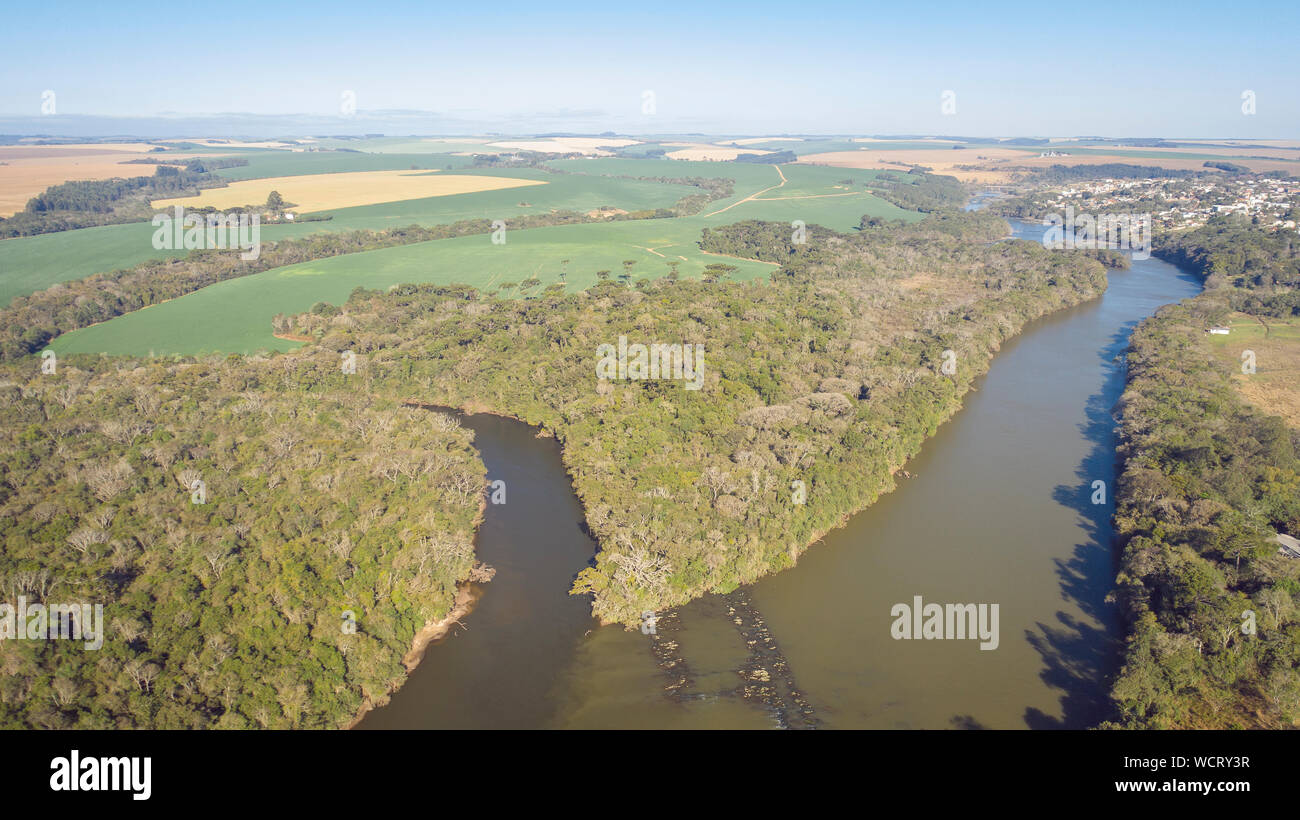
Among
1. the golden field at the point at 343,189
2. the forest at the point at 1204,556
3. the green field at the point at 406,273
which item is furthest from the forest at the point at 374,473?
the golden field at the point at 343,189

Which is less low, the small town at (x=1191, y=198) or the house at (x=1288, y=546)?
the small town at (x=1191, y=198)

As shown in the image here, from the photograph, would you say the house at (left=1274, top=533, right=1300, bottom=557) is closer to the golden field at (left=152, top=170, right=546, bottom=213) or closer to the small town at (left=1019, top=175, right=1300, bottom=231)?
the small town at (left=1019, top=175, right=1300, bottom=231)

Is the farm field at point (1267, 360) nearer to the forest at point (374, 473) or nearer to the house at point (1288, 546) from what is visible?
the forest at point (374, 473)

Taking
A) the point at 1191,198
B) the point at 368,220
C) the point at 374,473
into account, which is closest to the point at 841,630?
the point at 374,473

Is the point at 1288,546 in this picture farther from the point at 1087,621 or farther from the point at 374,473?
the point at 374,473

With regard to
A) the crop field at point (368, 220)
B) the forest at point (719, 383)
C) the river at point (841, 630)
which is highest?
the crop field at point (368, 220)
